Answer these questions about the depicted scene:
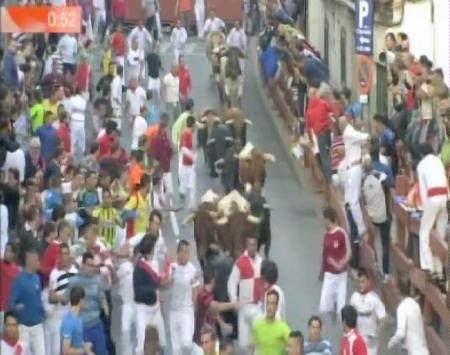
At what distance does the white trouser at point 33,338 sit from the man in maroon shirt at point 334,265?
4084mm

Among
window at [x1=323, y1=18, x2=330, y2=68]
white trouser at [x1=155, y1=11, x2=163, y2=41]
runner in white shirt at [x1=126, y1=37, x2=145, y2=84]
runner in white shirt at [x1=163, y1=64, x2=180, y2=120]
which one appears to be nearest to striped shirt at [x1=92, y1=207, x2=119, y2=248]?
runner in white shirt at [x1=163, y1=64, x2=180, y2=120]

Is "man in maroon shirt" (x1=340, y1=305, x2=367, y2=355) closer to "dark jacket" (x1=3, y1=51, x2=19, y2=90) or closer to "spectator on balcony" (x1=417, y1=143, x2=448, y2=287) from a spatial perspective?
"spectator on balcony" (x1=417, y1=143, x2=448, y2=287)

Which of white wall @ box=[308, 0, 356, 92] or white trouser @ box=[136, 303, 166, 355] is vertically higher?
white wall @ box=[308, 0, 356, 92]

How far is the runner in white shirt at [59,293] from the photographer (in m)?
22.0

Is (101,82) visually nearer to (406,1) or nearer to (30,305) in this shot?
(406,1)

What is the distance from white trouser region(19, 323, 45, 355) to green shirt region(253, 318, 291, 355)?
2.59m

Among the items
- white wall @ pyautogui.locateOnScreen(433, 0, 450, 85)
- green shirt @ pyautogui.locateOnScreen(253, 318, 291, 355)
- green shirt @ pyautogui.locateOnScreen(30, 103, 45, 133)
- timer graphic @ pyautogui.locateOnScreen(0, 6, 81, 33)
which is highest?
timer graphic @ pyautogui.locateOnScreen(0, 6, 81, 33)

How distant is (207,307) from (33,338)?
1.97 meters

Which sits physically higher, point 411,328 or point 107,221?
point 107,221

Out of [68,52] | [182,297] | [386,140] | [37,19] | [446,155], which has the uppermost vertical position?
[37,19]

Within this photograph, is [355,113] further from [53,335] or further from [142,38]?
[142,38]

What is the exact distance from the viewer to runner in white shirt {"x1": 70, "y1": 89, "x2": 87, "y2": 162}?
32.4 m

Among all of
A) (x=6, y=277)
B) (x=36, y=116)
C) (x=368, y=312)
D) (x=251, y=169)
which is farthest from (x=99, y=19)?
(x=6, y=277)

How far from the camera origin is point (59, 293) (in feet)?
72.3
